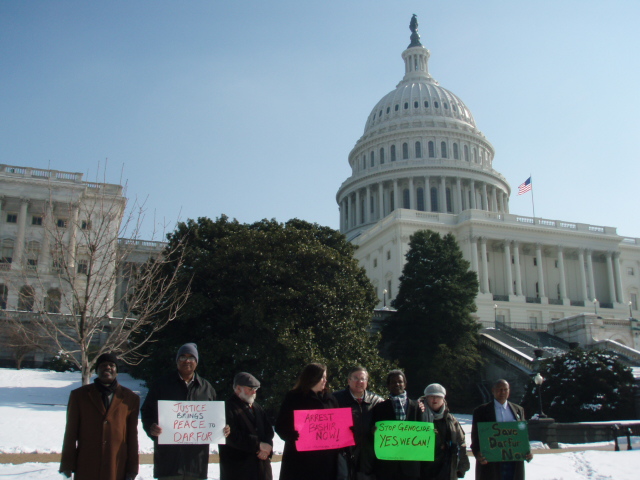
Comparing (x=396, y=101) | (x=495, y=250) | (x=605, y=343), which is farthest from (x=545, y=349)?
(x=396, y=101)

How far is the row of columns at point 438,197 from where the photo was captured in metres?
95.3

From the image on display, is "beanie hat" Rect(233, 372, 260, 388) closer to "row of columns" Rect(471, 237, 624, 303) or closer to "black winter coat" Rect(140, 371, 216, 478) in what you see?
"black winter coat" Rect(140, 371, 216, 478)

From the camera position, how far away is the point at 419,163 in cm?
9788

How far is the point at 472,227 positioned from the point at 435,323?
1199 inches

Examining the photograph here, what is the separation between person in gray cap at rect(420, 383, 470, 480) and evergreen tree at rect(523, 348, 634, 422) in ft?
84.6

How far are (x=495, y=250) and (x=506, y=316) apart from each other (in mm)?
9544

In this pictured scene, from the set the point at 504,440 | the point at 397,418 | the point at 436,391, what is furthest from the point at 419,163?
the point at 397,418

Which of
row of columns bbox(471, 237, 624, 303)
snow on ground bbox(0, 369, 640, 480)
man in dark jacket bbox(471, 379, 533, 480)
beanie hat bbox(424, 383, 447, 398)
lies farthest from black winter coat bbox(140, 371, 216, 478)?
row of columns bbox(471, 237, 624, 303)

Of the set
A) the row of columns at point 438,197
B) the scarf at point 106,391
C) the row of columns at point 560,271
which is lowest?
the scarf at point 106,391

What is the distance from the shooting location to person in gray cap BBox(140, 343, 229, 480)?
337 inches

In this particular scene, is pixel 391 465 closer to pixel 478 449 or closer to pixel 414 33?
pixel 478 449

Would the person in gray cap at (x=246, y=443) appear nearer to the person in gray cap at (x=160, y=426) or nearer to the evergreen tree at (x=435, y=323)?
the person in gray cap at (x=160, y=426)

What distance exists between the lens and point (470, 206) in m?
96.6

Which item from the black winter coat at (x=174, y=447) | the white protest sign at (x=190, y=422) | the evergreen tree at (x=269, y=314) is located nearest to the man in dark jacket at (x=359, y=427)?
the white protest sign at (x=190, y=422)
